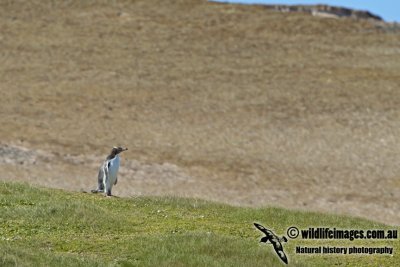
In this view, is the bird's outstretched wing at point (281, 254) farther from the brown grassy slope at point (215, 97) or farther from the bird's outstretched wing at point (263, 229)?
the brown grassy slope at point (215, 97)

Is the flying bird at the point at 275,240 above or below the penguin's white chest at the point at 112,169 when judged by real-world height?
below

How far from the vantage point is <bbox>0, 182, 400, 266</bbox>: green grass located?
1980cm

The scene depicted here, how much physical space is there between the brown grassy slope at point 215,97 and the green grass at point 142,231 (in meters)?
12.8

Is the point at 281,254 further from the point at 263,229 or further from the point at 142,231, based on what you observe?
the point at 142,231

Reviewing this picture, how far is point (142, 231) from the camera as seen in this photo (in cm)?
2272

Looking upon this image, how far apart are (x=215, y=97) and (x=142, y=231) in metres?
29.6

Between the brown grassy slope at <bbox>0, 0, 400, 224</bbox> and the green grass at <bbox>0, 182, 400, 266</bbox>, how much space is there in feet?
42.1

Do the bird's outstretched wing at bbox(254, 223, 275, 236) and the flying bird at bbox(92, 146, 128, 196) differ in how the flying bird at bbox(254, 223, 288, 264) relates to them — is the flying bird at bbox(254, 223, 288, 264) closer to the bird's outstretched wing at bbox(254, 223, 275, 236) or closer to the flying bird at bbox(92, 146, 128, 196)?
the bird's outstretched wing at bbox(254, 223, 275, 236)

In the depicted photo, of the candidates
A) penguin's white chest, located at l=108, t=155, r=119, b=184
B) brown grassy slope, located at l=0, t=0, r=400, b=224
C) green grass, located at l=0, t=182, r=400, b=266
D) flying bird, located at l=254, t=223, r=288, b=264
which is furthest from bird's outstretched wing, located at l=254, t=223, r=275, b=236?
brown grassy slope, located at l=0, t=0, r=400, b=224

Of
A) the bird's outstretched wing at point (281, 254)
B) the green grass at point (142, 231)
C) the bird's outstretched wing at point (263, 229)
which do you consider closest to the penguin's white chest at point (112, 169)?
the green grass at point (142, 231)

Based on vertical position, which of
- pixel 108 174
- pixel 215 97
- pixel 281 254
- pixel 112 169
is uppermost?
pixel 215 97

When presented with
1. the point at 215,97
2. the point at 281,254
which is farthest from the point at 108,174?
the point at 215,97

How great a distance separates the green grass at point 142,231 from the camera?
65.0 feet

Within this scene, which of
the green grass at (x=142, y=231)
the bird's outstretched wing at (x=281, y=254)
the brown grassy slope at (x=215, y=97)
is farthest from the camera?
the brown grassy slope at (x=215, y=97)
